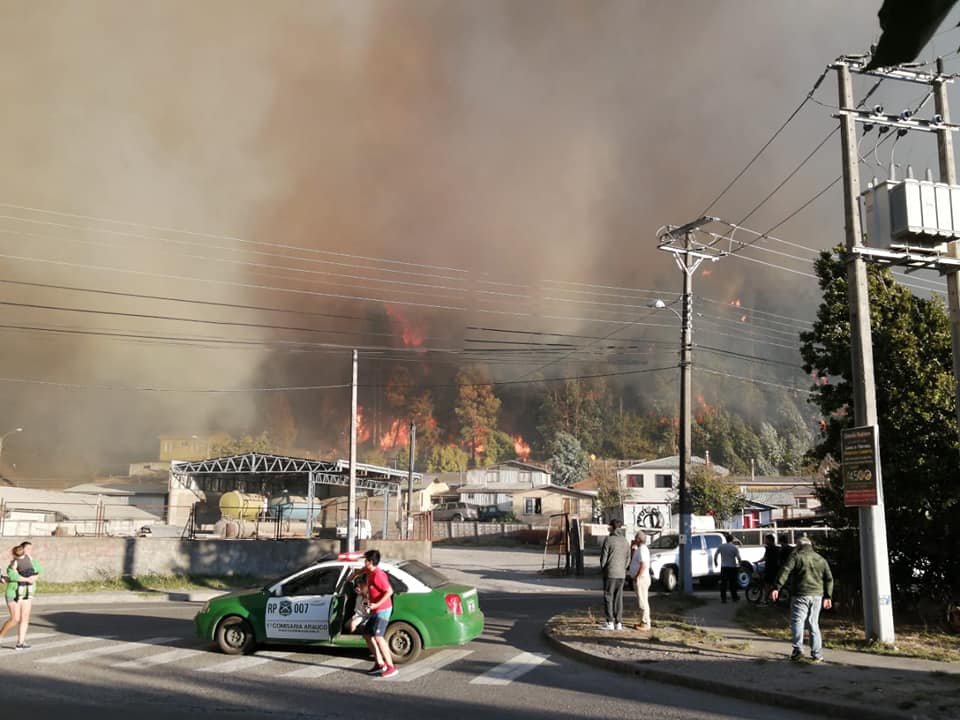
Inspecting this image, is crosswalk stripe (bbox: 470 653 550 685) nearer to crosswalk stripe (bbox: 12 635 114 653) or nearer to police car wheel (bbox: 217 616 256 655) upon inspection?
police car wheel (bbox: 217 616 256 655)

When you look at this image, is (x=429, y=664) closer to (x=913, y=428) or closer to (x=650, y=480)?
(x=913, y=428)

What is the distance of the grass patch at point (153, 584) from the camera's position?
23.3 m

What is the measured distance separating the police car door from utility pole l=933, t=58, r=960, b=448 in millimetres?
9558

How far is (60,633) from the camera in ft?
44.5

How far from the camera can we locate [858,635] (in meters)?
12.0

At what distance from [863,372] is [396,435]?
13845 cm

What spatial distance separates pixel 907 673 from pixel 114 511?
4896cm

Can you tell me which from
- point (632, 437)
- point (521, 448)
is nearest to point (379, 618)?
point (632, 437)

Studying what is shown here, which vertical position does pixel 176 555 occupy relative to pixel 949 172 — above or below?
below

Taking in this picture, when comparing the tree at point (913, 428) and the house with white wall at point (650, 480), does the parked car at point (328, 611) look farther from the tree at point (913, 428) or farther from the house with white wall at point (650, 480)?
the house with white wall at point (650, 480)

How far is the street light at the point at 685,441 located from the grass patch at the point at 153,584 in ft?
41.1

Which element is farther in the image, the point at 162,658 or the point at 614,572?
the point at 614,572

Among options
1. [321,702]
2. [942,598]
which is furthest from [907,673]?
[321,702]

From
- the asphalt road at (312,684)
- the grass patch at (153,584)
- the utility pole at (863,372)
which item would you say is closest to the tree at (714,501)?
the grass patch at (153,584)
